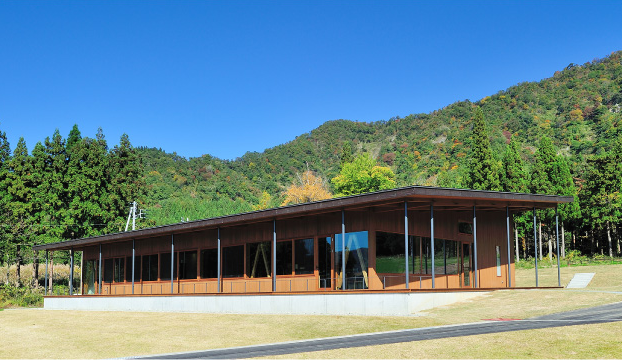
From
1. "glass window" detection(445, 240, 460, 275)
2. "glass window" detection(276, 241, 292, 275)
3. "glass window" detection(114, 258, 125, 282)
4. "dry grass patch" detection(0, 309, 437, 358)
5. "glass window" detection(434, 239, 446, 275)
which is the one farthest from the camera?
"glass window" detection(114, 258, 125, 282)

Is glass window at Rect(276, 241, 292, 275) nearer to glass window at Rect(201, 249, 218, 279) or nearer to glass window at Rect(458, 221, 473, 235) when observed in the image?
glass window at Rect(201, 249, 218, 279)

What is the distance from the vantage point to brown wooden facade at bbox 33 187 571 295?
76.0ft

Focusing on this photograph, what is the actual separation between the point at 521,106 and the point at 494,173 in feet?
185

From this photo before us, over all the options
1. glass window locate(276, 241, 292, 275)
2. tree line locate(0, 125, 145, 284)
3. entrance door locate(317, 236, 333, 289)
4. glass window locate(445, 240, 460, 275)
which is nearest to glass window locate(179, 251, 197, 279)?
glass window locate(276, 241, 292, 275)

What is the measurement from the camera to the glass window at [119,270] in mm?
36250

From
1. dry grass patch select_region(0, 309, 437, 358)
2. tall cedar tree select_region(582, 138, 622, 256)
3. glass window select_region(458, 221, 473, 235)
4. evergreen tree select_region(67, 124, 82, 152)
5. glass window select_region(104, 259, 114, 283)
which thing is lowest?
dry grass patch select_region(0, 309, 437, 358)

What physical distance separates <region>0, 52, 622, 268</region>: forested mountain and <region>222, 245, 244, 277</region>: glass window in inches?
1008

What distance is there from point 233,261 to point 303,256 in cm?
489

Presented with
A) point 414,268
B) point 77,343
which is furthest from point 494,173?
point 77,343

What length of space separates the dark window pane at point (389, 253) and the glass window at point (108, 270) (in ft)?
66.1

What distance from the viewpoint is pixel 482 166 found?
52.5 metres

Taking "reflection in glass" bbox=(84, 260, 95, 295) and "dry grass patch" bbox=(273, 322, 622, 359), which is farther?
"reflection in glass" bbox=(84, 260, 95, 295)

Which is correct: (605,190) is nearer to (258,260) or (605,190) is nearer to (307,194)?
(307,194)

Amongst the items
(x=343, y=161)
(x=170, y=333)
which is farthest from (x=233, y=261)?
(x=343, y=161)
